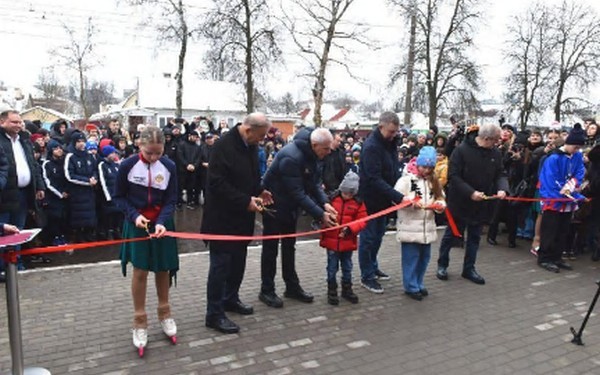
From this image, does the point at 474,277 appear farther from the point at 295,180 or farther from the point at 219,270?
the point at 219,270

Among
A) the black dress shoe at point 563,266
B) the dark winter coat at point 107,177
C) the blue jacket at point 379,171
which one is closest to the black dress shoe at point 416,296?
the blue jacket at point 379,171

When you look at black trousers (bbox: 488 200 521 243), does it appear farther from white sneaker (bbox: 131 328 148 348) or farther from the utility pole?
the utility pole

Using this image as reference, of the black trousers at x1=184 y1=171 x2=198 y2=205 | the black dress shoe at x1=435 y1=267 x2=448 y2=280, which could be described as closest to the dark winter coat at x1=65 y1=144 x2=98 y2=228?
the black trousers at x1=184 y1=171 x2=198 y2=205

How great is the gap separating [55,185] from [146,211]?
12.6 feet

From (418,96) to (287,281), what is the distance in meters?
24.9

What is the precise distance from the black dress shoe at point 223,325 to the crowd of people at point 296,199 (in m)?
0.01

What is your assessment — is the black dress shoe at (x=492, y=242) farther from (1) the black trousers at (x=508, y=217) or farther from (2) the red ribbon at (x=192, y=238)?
(2) the red ribbon at (x=192, y=238)

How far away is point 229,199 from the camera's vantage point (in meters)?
4.27

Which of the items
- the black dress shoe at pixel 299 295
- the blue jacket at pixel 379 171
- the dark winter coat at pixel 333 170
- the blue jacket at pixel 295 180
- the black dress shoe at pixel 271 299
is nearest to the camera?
the blue jacket at pixel 295 180

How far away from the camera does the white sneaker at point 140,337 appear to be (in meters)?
3.98

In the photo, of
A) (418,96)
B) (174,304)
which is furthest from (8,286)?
(418,96)

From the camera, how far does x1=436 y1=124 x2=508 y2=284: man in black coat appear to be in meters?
5.86

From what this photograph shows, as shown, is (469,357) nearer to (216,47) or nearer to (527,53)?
(216,47)

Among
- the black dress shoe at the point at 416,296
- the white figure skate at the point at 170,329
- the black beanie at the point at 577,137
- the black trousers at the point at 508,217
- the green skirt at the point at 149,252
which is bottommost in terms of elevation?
the black dress shoe at the point at 416,296
